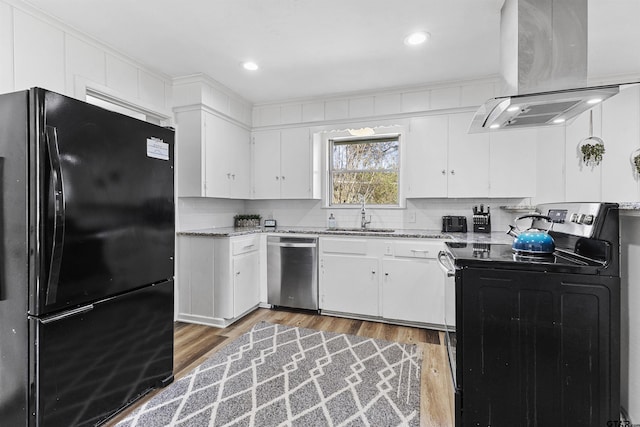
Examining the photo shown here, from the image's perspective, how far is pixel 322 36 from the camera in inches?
93.1

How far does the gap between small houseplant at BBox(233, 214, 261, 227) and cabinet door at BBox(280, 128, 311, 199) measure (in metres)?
0.53

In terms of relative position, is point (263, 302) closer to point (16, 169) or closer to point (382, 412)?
point (382, 412)

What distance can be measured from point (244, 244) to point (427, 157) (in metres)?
2.21

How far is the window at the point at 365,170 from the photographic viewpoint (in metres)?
3.67

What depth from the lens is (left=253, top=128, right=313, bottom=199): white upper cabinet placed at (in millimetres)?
3771

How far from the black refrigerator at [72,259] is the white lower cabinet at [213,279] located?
114cm

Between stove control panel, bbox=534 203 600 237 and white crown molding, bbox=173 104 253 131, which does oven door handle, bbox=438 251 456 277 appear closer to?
stove control panel, bbox=534 203 600 237

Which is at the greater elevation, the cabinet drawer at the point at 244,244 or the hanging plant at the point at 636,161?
the hanging plant at the point at 636,161

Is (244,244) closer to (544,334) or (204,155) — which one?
(204,155)

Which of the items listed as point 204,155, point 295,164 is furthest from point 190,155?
point 295,164

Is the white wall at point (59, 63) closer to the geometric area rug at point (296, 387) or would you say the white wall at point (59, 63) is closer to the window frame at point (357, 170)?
the window frame at point (357, 170)

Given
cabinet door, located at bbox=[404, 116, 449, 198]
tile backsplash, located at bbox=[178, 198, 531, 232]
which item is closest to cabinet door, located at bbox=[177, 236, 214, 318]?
tile backsplash, located at bbox=[178, 198, 531, 232]

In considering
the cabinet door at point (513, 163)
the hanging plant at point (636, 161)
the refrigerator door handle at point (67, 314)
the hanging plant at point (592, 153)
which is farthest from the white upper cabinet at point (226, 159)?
the hanging plant at point (636, 161)

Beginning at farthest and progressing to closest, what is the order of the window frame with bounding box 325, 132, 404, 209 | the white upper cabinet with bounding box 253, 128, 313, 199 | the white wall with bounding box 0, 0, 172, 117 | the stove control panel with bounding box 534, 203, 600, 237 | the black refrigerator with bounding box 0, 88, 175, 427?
the white upper cabinet with bounding box 253, 128, 313, 199 → the window frame with bounding box 325, 132, 404, 209 → the white wall with bounding box 0, 0, 172, 117 → the stove control panel with bounding box 534, 203, 600, 237 → the black refrigerator with bounding box 0, 88, 175, 427
